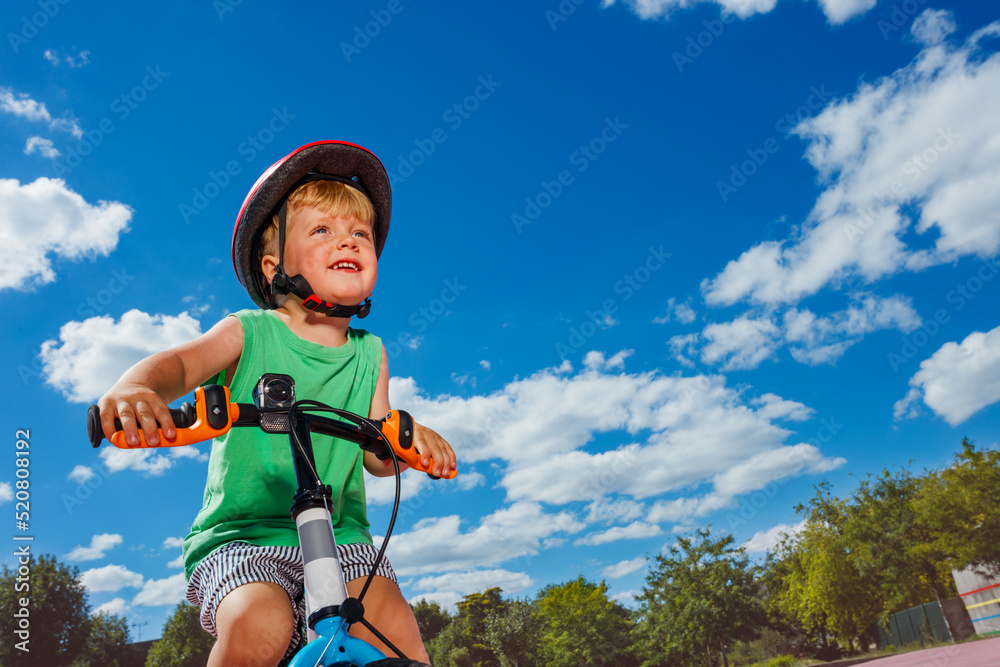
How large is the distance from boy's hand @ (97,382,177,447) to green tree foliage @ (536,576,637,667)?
Answer: 3788 centimetres

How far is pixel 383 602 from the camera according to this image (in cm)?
194

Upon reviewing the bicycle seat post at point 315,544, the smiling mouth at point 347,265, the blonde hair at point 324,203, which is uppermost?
the blonde hair at point 324,203

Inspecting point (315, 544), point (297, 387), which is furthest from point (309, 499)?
point (297, 387)

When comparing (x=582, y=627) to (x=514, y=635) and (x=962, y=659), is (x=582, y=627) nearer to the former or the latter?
(x=514, y=635)

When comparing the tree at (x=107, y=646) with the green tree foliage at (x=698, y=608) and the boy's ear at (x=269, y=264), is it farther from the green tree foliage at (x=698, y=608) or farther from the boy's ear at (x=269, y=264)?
the boy's ear at (x=269, y=264)

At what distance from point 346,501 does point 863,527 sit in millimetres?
38713

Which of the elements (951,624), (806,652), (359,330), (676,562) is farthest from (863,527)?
(359,330)

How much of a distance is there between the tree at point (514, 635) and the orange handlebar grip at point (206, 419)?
36.6 metres

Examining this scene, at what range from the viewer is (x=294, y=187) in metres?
2.64

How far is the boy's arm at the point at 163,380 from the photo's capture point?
1304 millimetres

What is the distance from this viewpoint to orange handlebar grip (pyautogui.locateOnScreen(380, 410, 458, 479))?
68.6 inches

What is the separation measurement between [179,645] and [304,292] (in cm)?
4811

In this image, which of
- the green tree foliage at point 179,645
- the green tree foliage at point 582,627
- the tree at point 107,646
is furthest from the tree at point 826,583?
the tree at point 107,646

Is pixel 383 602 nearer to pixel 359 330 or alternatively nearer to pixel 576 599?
pixel 359 330
